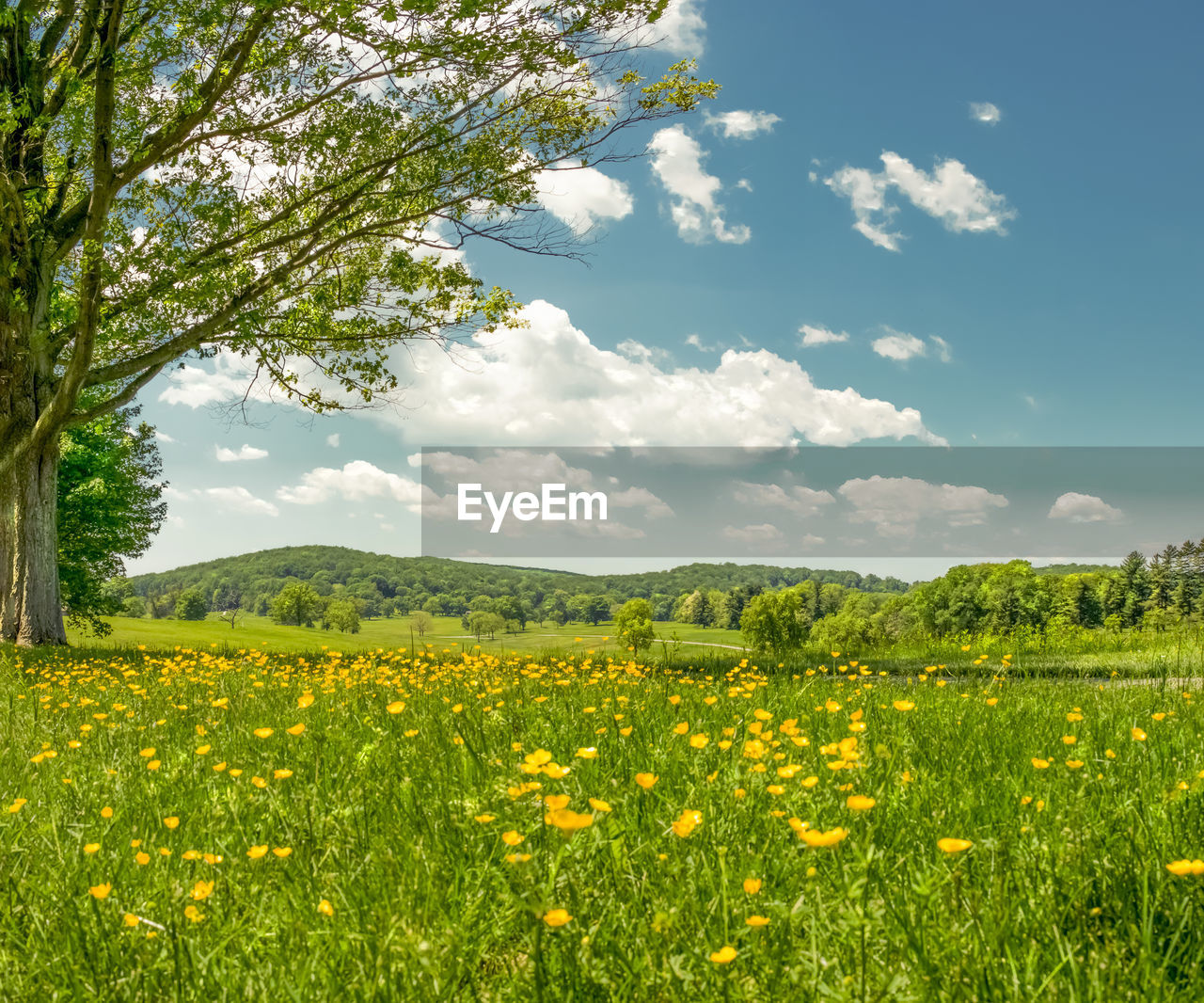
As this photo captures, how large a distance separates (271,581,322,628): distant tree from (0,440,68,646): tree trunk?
3950 inches

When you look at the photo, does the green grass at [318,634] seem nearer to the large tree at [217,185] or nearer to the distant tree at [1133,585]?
the large tree at [217,185]

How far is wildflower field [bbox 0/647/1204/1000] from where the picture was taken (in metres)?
1.65

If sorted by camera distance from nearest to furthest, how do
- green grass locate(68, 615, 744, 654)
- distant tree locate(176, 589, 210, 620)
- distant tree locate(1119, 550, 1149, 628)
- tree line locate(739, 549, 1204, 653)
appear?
green grass locate(68, 615, 744, 654)
tree line locate(739, 549, 1204, 653)
distant tree locate(1119, 550, 1149, 628)
distant tree locate(176, 589, 210, 620)

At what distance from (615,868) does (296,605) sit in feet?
384

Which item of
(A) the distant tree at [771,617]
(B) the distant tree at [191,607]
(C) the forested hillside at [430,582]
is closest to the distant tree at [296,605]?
(C) the forested hillside at [430,582]

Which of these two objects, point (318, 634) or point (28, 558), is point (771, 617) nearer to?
point (318, 634)

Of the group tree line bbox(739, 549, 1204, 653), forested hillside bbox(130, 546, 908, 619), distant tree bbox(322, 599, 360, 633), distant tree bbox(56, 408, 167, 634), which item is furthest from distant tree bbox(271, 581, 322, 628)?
distant tree bbox(56, 408, 167, 634)

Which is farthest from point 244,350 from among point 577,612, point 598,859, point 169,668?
point 577,612

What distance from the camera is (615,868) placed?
6.76ft

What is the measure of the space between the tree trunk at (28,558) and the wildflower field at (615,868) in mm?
12224

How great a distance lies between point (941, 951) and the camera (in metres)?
1.71

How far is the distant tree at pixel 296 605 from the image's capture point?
108 m

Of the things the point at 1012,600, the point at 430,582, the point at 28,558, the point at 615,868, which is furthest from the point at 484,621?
the point at 615,868

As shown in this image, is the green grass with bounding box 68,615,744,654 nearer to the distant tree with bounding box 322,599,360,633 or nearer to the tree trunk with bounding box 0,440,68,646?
the distant tree with bounding box 322,599,360,633
